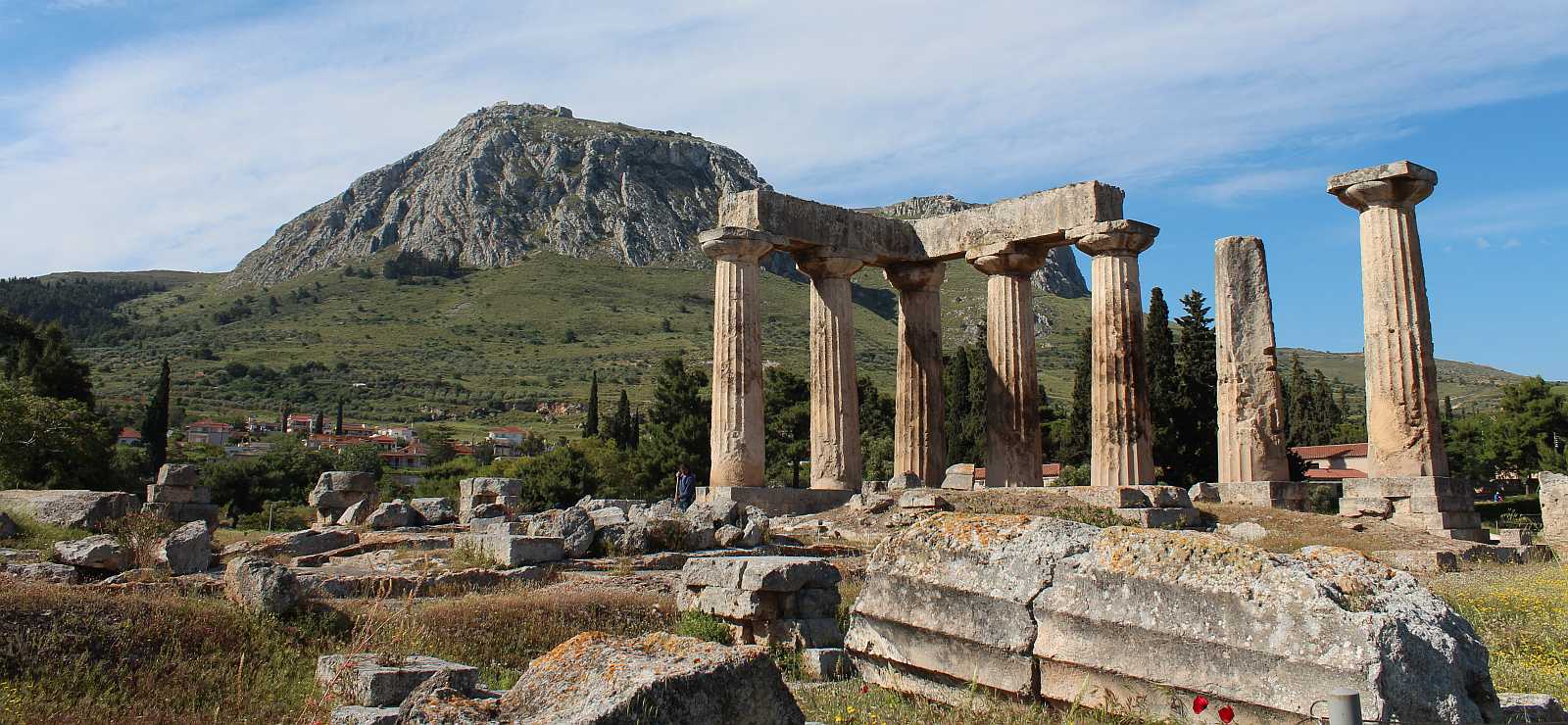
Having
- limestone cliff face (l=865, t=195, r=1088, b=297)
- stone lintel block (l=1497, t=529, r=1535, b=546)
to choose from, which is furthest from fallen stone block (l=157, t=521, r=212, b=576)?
limestone cliff face (l=865, t=195, r=1088, b=297)

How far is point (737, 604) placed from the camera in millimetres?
11305

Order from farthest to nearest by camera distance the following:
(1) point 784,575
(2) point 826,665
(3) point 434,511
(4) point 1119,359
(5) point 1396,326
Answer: (3) point 434,511 → (4) point 1119,359 → (5) point 1396,326 → (1) point 784,575 → (2) point 826,665

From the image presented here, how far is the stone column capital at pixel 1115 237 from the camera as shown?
2447cm

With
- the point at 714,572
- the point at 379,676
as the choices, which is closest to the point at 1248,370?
the point at 714,572

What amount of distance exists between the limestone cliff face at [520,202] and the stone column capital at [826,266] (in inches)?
5137

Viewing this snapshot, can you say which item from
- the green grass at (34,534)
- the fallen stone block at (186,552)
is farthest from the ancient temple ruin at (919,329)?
the green grass at (34,534)

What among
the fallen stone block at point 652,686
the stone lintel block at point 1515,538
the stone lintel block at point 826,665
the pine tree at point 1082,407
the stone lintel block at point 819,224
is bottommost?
the stone lintel block at point 1515,538

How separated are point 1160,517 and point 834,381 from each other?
342 inches

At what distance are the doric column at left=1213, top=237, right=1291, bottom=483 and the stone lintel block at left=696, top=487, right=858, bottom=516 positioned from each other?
325 inches

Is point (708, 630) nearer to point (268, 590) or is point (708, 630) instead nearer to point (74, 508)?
point (268, 590)

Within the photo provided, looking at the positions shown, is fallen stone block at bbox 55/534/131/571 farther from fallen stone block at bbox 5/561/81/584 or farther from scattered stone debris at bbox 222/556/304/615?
scattered stone debris at bbox 222/556/304/615

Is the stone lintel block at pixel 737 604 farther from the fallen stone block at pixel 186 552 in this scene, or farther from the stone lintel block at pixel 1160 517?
the stone lintel block at pixel 1160 517

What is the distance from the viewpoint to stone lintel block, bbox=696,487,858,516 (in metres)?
24.7

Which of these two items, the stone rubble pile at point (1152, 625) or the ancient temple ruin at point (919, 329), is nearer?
the stone rubble pile at point (1152, 625)
